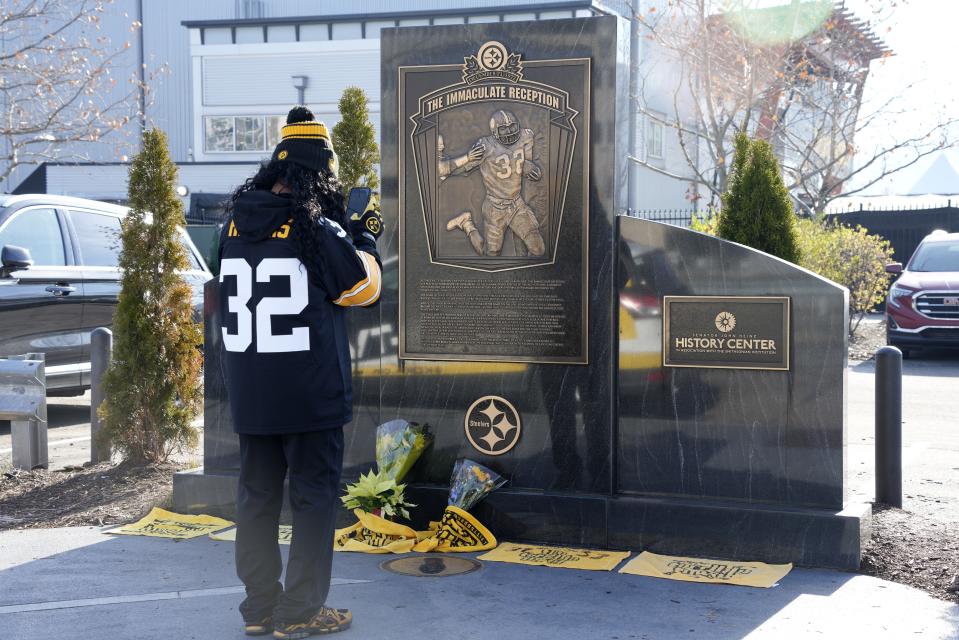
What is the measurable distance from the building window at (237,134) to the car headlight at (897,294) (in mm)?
26516

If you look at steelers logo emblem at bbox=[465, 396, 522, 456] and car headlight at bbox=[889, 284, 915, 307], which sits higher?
car headlight at bbox=[889, 284, 915, 307]

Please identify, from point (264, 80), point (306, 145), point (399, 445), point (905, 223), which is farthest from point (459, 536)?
point (264, 80)

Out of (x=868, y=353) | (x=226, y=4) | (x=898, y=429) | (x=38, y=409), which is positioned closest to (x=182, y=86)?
(x=226, y=4)

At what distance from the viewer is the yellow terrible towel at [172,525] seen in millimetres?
6227

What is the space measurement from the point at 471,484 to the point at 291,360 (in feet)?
6.21

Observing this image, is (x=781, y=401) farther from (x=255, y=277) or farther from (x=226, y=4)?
(x=226, y=4)

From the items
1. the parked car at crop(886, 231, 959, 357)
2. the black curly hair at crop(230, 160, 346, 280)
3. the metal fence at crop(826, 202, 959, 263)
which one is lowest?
the parked car at crop(886, 231, 959, 357)

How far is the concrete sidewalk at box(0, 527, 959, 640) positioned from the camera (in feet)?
15.0

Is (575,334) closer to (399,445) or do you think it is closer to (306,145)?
(399,445)

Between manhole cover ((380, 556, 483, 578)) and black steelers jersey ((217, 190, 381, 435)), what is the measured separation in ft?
4.34

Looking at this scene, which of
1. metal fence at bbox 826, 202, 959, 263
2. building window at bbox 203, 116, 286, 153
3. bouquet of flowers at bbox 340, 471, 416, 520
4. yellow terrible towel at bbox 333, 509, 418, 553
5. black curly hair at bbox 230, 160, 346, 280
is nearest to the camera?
black curly hair at bbox 230, 160, 346, 280

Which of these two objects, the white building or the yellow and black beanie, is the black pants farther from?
the white building

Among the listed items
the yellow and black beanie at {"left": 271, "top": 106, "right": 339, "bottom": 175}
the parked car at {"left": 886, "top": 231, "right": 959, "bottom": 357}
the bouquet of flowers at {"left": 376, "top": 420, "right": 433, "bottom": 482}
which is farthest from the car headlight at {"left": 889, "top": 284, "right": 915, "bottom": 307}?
the yellow and black beanie at {"left": 271, "top": 106, "right": 339, "bottom": 175}

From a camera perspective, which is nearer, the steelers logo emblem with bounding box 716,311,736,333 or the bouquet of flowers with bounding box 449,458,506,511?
the steelers logo emblem with bounding box 716,311,736,333
